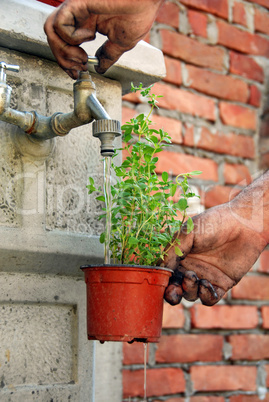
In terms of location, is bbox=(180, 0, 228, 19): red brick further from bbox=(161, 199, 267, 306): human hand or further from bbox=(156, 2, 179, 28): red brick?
bbox=(161, 199, 267, 306): human hand

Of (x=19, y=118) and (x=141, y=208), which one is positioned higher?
(x=19, y=118)

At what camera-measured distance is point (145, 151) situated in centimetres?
96

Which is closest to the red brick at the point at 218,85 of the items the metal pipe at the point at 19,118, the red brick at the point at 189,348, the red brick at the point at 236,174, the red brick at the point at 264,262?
the red brick at the point at 236,174

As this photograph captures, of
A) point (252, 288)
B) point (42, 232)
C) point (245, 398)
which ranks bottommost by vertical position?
point (245, 398)

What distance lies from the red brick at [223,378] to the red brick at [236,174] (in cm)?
52

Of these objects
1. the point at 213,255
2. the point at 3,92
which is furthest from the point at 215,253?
the point at 3,92

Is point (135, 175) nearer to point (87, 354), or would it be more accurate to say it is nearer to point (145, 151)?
point (145, 151)

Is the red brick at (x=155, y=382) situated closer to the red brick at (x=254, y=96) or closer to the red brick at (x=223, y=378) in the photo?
the red brick at (x=223, y=378)

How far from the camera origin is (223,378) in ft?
4.99

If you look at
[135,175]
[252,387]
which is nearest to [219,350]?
[252,387]

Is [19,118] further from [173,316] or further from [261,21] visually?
[261,21]

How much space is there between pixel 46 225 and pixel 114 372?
1.66 feet

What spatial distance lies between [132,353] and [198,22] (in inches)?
37.4

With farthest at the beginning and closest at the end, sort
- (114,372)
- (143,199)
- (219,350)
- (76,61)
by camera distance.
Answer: (219,350) < (114,372) < (143,199) < (76,61)
